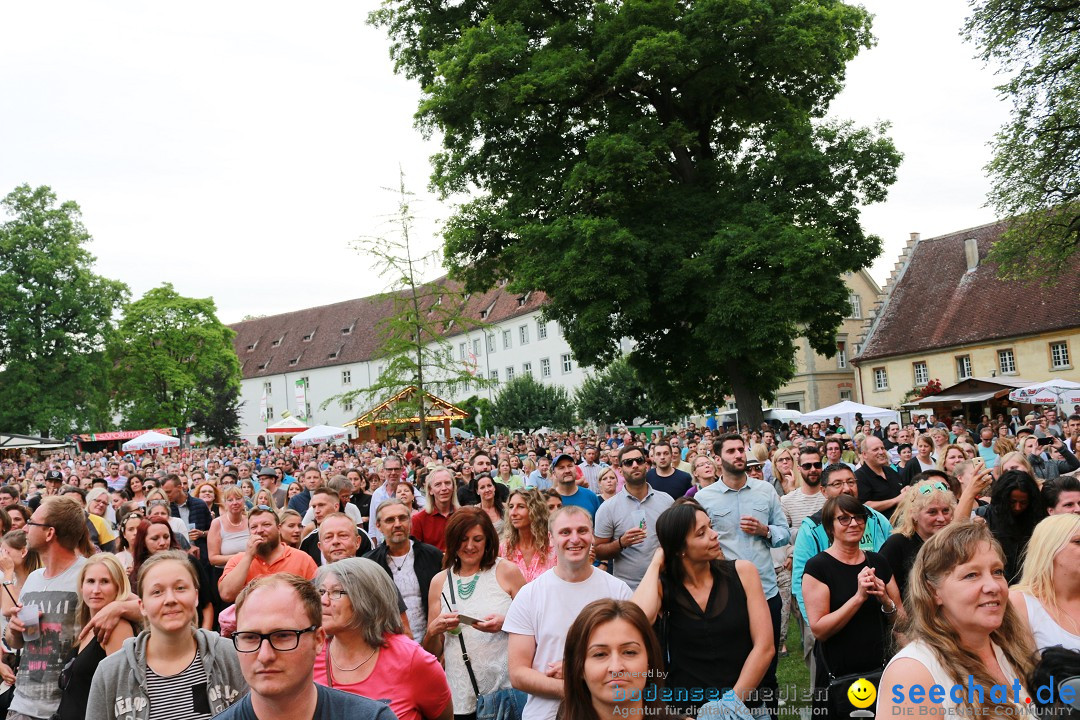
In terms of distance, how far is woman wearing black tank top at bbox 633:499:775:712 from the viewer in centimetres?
428

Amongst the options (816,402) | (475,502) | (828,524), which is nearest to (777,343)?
(475,502)

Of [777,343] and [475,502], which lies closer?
[475,502]

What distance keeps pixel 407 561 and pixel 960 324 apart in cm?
4627

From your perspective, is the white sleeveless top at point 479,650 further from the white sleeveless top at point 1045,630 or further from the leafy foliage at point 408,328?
the leafy foliage at point 408,328

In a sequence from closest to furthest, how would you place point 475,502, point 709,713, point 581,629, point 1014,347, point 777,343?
point 581,629, point 709,713, point 475,502, point 777,343, point 1014,347

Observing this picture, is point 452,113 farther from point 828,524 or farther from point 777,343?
point 828,524

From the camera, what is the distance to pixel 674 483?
9391 millimetres

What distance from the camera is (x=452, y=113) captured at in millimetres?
27031

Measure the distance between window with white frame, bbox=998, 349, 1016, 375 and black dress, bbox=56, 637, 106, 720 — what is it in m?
46.5

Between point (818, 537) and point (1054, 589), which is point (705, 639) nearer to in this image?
point (1054, 589)

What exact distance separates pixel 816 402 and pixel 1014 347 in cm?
1511

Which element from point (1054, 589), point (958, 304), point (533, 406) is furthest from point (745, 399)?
point (533, 406)

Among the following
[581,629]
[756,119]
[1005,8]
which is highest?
[1005,8]

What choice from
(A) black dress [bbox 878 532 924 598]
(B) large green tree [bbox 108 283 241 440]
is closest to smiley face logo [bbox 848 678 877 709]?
(A) black dress [bbox 878 532 924 598]
